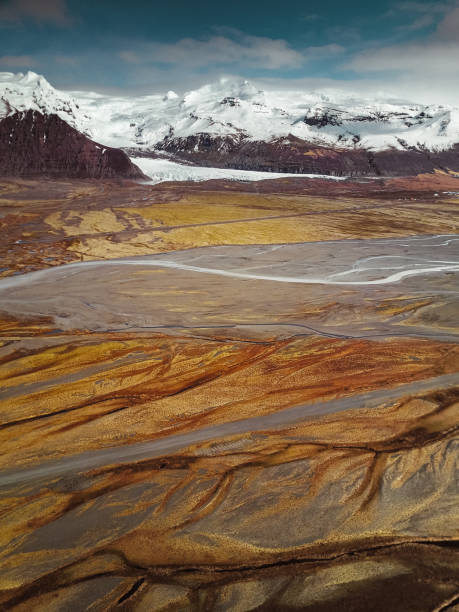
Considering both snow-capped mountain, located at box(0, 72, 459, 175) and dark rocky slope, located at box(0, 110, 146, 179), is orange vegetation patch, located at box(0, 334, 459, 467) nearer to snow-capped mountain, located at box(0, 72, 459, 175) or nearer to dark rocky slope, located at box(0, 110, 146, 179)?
dark rocky slope, located at box(0, 110, 146, 179)

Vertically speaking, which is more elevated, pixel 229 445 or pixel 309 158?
pixel 309 158

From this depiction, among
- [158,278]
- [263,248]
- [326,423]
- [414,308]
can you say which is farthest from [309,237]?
[326,423]

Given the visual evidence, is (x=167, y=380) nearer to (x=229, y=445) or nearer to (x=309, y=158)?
(x=229, y=445)

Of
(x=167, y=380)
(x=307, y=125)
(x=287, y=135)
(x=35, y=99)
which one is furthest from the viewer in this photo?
(x=307, y=125)

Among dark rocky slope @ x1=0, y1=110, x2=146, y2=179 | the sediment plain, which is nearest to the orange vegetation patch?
the sediment plain

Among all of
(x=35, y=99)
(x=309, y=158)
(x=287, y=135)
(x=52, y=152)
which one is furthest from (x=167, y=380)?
(x=287, y=135)

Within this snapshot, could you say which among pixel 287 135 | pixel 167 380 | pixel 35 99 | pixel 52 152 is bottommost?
pixel 167 380

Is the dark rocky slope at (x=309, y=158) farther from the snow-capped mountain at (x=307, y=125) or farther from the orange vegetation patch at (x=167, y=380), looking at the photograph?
the orange vegetation patch at (x=167, y=380)
